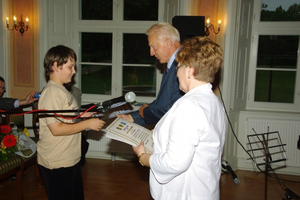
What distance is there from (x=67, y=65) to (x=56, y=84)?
0.14m

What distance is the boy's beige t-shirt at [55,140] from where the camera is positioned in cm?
169

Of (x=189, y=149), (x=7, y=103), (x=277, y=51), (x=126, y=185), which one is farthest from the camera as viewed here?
(x=277, y=51)

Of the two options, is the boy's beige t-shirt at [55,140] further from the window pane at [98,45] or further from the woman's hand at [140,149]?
the window pane at [98,45]

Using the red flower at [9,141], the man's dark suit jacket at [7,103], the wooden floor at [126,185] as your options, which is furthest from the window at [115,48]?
the man's dark suit jacket at [7,103]

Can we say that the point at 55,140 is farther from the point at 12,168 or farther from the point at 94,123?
the point at 12,168

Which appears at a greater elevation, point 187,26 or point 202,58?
point 187,26

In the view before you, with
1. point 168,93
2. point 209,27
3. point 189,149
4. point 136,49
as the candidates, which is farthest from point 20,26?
point 189,149

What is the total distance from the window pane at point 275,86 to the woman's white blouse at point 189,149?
3528 mm

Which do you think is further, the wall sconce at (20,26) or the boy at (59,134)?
the wall sconce at (20,26)

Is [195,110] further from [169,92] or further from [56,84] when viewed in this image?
[56,84]

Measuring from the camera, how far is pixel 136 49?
185 inches

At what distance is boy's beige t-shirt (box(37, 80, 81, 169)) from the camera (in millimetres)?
1692

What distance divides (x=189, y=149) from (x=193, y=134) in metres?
0.06

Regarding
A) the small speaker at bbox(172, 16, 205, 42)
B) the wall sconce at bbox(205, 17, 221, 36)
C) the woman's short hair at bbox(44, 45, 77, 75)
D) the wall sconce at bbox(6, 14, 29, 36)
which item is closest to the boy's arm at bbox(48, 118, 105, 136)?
the woman's short hair at bbox(44, 45, 77, 75)
